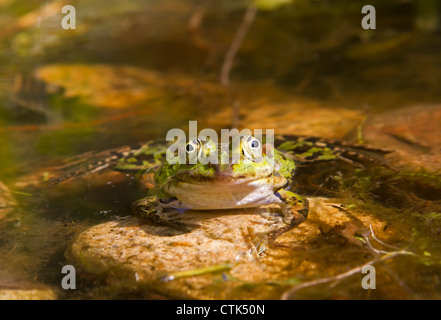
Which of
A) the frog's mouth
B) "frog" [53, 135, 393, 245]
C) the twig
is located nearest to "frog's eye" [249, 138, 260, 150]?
"frog" [53, 135, 393, 245]

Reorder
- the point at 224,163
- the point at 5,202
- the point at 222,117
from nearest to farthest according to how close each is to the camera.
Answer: the point at 224,163
the point at 5,202
the point at 222,117

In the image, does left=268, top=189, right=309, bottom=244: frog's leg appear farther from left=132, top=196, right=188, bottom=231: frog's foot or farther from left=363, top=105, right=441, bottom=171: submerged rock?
left=363, top=105, right=441, bottom=171: submerged rock

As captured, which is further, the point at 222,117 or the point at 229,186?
the point at 222,117

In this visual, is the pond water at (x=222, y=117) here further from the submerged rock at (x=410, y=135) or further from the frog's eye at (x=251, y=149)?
the frog's eye at (x=251, y=149)

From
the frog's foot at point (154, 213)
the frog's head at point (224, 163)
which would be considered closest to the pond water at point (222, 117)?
the frog's foot at point (154, 213)

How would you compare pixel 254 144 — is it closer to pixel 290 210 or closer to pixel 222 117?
pixel 290 210

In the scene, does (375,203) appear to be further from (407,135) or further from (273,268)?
(407,135)

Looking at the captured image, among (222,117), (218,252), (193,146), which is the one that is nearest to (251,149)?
(193,146)

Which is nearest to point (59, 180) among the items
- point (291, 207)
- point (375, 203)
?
point (291, 207)
